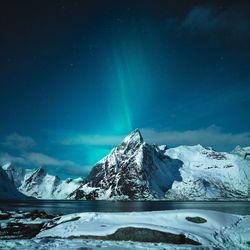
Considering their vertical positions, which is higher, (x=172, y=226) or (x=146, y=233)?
(x=172, y=226)

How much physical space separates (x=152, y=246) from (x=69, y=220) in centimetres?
1442

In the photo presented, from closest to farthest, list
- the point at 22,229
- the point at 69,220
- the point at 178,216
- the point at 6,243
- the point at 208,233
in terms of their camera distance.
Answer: the point at 6,243
the point at 208,233
the point at 178,216
the point at 69,220
the point at 22,229

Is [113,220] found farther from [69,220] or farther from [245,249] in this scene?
[245,249]

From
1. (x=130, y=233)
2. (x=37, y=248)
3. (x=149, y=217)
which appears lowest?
(x=37, y=248)

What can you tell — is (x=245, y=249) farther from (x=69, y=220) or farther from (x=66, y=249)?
(x=69, y=220)

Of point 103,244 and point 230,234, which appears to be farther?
point 230,234

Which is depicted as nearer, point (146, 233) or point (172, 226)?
point (146, 233)

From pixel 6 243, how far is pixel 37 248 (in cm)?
396

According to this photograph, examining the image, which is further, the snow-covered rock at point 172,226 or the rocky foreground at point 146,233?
the snow-covered rock at point 172,226

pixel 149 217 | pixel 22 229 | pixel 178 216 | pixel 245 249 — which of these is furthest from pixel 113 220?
pixel 22 229

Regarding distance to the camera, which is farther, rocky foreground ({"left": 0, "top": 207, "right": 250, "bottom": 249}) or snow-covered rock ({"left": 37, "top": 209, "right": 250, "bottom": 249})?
snow-covered rock ({"left": 37, "top": 209, "right": 250, "bottom": 249})

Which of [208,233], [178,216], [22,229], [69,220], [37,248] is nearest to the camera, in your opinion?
[37,248]

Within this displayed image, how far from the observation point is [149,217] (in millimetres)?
32531

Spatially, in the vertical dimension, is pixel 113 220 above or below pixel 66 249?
above
